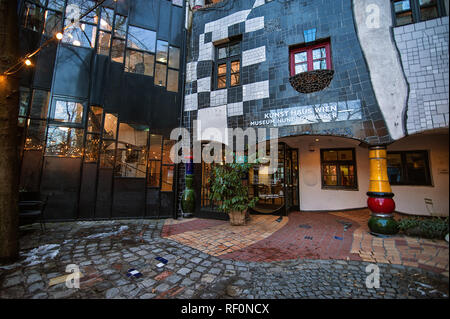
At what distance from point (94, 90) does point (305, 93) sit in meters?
6.96

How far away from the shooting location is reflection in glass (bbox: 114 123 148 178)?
625cm

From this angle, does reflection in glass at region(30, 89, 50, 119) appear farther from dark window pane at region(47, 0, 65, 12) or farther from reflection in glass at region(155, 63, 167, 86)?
reflection in glass at region(155, 63, 167, 86)

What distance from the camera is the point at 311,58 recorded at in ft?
17.2

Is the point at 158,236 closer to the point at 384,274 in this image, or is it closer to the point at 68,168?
the point at 68,168

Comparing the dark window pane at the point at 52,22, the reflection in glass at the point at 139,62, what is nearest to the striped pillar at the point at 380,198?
the reflection in glass at the point at 139,62

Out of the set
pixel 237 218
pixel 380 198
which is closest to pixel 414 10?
pixel 380 198

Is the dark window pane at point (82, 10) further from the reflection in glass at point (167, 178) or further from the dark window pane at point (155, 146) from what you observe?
the reflection in glass at point (167, 178)

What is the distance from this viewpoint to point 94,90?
244 inches

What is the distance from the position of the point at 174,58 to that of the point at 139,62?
4.43 ft

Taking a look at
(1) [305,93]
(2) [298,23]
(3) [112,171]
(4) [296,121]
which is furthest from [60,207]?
(2) [298,23]

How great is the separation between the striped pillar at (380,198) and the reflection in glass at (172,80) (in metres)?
6.76

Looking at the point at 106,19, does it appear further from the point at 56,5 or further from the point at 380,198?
the point at 380,198

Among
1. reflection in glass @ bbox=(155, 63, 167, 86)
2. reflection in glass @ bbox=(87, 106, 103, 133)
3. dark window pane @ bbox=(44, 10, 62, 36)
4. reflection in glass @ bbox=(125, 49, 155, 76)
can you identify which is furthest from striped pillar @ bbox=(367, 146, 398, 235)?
dark window pane @ bbox=(44, 10, 62, 36)

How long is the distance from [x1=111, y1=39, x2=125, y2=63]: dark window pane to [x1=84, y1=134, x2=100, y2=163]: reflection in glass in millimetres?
2967
